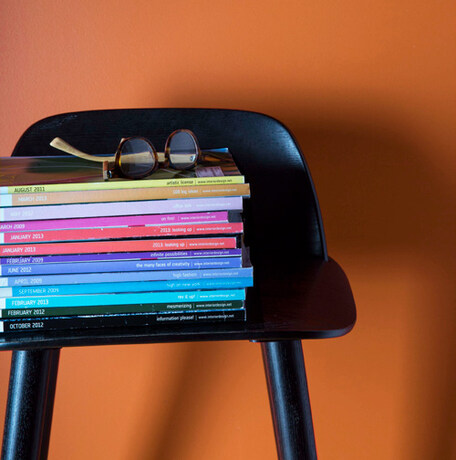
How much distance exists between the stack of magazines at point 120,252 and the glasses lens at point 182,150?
0.12 m

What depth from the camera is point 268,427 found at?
4.43 ft

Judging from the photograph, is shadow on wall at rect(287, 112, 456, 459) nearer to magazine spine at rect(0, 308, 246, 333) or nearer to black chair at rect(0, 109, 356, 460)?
black chair at rect(0, 109, 356, 460)

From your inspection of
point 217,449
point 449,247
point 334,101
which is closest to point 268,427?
point 217,449

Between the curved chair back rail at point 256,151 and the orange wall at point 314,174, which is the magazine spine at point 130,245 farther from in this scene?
the orange wall at point 314,174

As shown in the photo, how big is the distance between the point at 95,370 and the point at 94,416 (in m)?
0.11

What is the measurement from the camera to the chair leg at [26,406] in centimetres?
76

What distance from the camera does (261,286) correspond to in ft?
2.55

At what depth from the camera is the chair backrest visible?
99cm

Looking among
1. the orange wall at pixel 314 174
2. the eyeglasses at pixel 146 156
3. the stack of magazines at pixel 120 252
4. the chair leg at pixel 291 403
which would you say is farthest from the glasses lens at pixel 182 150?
the orange wall at pixel 314 174

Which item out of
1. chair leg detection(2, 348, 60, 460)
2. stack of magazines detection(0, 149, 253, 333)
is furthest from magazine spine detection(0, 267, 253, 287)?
chair leg detection(2, 348, 60, 460)

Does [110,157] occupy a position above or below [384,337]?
above

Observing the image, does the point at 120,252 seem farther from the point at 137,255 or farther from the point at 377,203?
the point at 377,203

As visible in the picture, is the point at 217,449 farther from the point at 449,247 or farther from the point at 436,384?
the point at 449,247

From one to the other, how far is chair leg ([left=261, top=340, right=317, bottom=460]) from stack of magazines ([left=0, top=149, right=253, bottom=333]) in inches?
8.0
